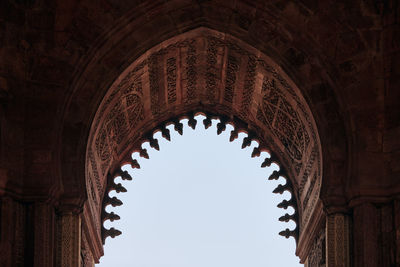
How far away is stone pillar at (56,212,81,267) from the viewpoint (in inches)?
730

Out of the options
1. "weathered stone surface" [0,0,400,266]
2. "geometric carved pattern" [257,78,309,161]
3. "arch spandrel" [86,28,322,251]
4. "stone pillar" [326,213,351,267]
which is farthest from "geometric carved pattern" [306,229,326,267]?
"geometric carved pattern" [257,78,309,161]

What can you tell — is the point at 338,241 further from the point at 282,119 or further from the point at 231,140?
the point at 231,140

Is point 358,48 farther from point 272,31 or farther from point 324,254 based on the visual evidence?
point 324,254

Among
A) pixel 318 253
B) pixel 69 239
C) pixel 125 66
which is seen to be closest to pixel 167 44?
pixel 125 66

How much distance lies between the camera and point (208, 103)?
23.3 metres

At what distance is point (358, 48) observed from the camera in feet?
62.0

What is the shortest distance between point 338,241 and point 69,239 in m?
4.47

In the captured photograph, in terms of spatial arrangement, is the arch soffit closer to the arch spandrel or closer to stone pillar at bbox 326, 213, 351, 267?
the arch spandrel

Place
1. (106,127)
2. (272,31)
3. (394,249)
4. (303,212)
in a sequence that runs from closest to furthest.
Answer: (394,249) < (272,31) < (106,127) < (303,212)

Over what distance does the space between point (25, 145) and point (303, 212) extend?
653 cm

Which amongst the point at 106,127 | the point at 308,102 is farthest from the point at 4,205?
the point at 308,102

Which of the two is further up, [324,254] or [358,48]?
[358,48]

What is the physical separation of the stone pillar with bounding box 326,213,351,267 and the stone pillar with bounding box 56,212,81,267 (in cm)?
418

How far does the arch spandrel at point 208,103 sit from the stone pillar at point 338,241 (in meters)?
1.01
